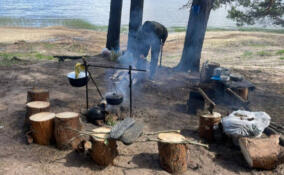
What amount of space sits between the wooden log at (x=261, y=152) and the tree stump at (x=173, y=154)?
113 cm

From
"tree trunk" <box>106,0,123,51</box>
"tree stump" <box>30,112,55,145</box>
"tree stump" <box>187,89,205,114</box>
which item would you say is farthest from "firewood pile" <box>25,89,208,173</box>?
"tree trunk" <box>106,0,123,51</box>

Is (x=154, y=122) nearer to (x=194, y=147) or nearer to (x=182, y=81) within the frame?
(x=194, y=147)

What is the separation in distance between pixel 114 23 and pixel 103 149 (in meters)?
10.3

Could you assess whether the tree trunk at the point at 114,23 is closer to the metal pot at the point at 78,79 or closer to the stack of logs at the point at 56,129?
the metal pot at the point at 78,79

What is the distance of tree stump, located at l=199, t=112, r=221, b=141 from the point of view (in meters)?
5.25

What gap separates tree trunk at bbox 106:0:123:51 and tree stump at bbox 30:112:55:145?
363 inches

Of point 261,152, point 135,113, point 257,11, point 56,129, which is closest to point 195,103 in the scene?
point 135,113

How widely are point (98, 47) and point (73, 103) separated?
12.9m

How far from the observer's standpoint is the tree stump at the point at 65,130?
4.59m

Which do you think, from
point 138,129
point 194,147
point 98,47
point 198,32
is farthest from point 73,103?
point 98,47

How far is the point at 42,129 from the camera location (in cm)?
465

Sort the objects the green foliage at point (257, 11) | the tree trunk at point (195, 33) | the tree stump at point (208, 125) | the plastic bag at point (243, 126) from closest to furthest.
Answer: the plastic bag at point (243, 126) < the tree stump at point (208, 125) < the tree trunk at point (195, 33) < the green foliage at point (257, 11)

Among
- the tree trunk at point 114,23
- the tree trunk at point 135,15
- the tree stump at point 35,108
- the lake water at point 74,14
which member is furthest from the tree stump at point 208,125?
the lake water at point 74,14

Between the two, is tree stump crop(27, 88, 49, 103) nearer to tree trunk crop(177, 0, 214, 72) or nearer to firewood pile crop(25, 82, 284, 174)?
firewood pile crop(25, 82, 284, 174)
